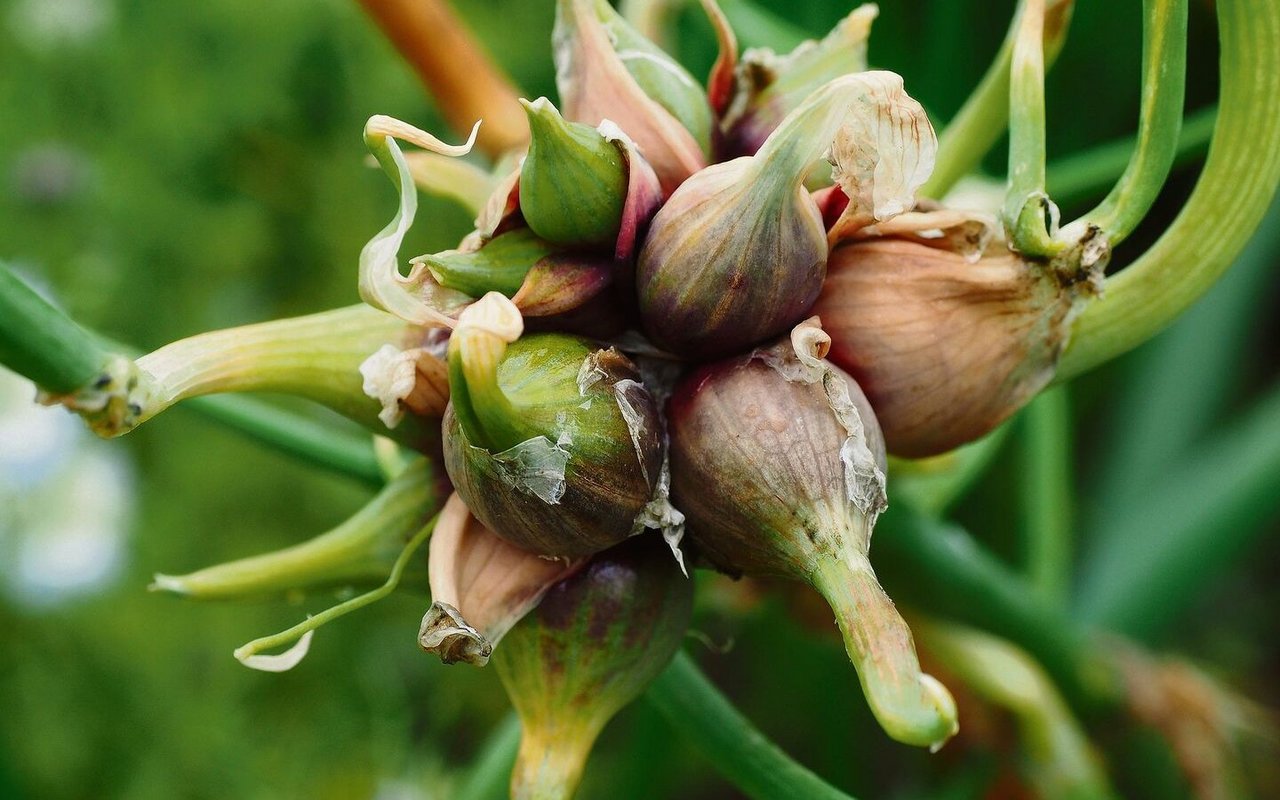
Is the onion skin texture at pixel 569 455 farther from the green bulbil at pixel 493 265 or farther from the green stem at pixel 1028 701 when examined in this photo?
the green stem at pixel 1028 701

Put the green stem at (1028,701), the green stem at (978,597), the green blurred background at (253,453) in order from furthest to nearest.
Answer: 1. the green blurred background at (253,453)
2. the green stem at (1028,701)
3. the green stem at (978,597)

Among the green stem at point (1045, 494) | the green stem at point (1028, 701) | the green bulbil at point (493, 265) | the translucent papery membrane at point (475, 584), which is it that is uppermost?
the green bulbil at point (493, 265)

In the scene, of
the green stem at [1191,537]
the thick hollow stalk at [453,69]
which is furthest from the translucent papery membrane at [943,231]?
the green stem at [1191,537]

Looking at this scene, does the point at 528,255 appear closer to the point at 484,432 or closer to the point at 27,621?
the point at 484,432

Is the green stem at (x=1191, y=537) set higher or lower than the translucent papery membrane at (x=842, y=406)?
lower

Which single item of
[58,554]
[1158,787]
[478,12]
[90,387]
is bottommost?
[58,554]

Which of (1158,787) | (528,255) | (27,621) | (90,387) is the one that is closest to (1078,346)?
(528,255)

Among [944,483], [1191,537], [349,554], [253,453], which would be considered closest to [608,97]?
[349,554]
